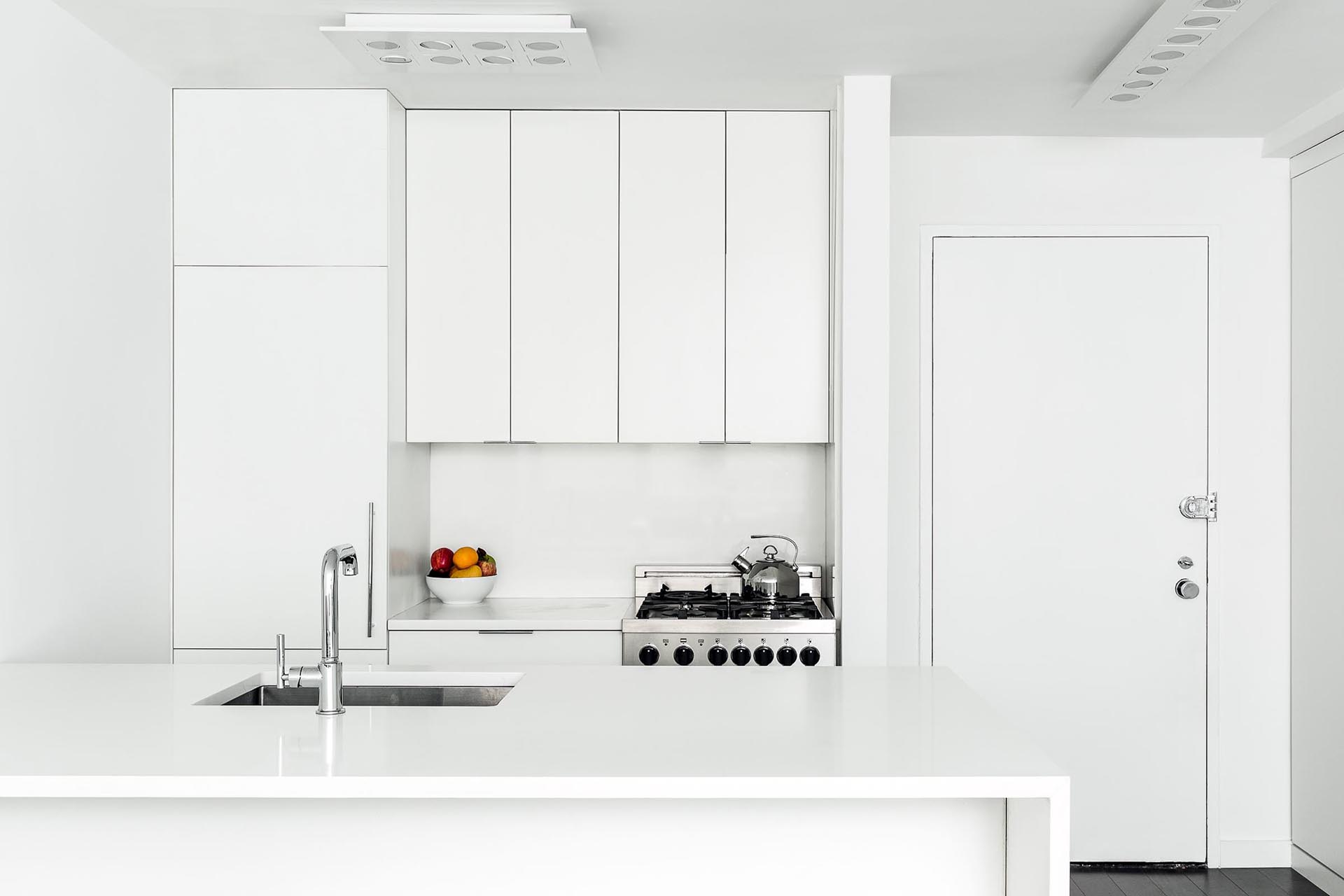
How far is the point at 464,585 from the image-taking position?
3641 millimetres

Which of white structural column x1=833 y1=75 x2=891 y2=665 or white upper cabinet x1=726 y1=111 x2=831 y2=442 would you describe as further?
white upper cabinet x1=726 y1=111 x2=831 y2=442

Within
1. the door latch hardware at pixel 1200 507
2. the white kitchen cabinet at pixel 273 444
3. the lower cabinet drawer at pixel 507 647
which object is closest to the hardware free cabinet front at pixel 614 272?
the white kitchen cabinet at pixel 273 444

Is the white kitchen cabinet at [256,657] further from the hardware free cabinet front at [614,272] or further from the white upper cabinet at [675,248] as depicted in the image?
the white upper cabinet at [675,248]

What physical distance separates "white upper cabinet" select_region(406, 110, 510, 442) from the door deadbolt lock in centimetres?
245

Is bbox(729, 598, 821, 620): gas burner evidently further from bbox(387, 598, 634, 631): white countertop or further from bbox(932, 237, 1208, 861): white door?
bbox(932, 237, 1208, 861): white door

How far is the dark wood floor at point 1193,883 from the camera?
354 cm

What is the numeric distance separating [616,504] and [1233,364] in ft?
7.48

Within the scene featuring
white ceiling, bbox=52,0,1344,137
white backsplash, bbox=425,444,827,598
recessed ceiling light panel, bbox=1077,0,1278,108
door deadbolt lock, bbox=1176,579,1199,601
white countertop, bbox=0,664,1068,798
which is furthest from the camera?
white backsplash, bbox=425,444,827,598

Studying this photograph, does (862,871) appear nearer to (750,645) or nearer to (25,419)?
(750,645)

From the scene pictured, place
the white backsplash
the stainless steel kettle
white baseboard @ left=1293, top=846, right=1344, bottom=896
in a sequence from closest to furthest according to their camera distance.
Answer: white baseboard @ left=1293, top=846, right=1344, bottom=896
the stainless steel kettle
the white backsplash

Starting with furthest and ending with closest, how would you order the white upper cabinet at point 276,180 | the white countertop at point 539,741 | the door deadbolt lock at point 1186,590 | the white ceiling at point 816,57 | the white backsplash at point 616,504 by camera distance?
the white backsplash at point 616,504
the door deadbolt lock at point 1186,590
the white upper cabinet at point 276,180
the white ceiling at point 816,57
the white countertop at point 539,741

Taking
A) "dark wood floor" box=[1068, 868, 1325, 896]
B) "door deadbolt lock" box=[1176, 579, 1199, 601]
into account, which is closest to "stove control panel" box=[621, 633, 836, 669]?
"dark wood floor" box=[1068, 868, 1325, 896]

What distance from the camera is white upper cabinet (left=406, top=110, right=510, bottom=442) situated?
3.51m

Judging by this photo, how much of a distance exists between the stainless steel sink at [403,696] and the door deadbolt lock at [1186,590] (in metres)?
2.63
